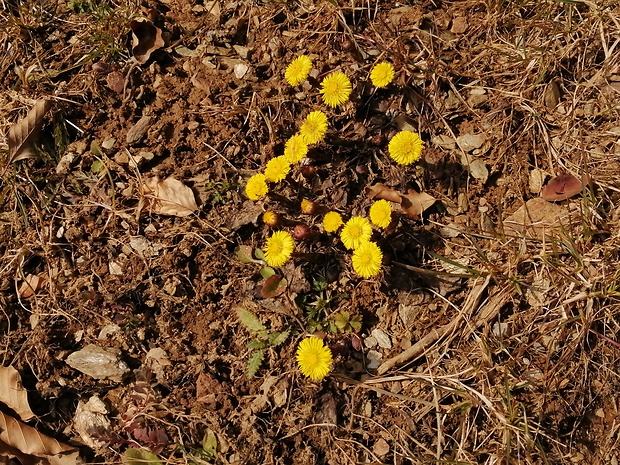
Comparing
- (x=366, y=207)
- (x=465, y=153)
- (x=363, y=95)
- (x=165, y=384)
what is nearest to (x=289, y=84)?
(x=363, y=95)

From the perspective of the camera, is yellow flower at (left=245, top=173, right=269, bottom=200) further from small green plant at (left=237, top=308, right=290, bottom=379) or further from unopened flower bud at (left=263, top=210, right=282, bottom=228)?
small green plant at (left=237, top=308, right=290, bottom=379)

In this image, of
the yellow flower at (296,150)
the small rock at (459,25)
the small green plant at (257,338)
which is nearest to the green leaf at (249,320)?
the small green plant at (257,338)

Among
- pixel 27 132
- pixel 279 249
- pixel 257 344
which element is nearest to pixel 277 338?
pixel 257 344

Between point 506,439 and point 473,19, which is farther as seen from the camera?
point 473,19

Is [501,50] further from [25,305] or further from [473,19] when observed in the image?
[25,305]

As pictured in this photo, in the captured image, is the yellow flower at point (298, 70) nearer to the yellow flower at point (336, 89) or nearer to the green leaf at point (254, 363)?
the yellow flower at point (336, 89)
